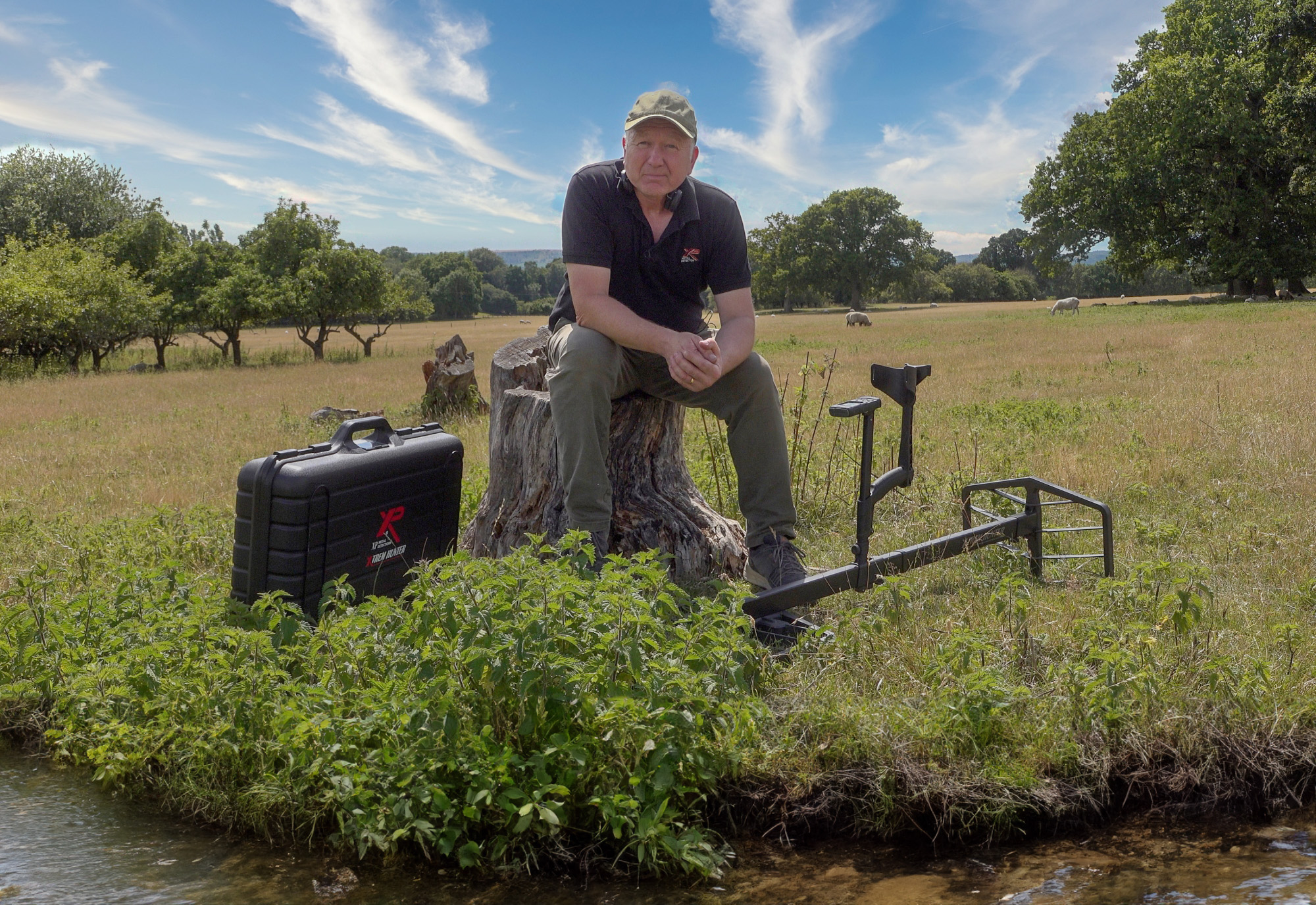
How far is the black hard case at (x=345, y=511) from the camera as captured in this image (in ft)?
13.6

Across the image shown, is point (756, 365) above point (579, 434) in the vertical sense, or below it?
above

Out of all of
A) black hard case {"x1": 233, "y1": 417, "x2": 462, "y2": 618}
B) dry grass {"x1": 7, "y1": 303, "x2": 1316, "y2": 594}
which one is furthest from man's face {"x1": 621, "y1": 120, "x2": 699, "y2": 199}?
dry grass {"x1": 7, "y1": 303, "x2": 1316, "y2": 594}

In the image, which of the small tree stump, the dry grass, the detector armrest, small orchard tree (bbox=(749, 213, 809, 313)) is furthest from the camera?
small orchard tree (bbox=(749, 213, 809, 313))

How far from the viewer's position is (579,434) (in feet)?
14.4

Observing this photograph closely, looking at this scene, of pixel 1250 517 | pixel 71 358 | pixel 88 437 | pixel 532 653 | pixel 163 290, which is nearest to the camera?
pixel 532 653

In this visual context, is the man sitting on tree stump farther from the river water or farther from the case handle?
the river water

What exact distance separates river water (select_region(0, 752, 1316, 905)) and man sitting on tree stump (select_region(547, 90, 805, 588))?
182cm

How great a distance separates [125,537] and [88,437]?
345 inches

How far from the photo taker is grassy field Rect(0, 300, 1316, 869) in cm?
305

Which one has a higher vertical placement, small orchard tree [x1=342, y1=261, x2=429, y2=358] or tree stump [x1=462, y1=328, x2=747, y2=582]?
small orchard tree [x1=342, y1=261, x2=429, y2=358]

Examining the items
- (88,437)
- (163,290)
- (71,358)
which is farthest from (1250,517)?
(163,290)

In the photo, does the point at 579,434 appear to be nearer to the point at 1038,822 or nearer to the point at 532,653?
the point at 532,653

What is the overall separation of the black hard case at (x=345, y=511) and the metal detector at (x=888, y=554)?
184cm

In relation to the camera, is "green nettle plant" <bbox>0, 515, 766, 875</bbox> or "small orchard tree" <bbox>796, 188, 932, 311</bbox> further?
"small orchard tree" <bbox>796, 188, 932, 311</bbox>
